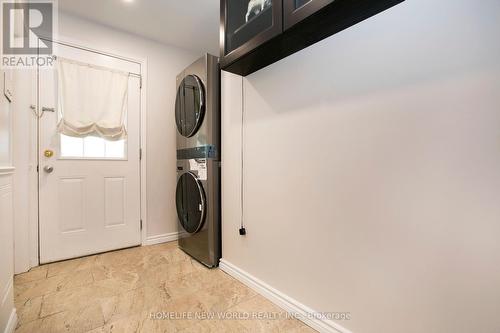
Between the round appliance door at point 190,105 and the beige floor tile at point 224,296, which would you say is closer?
the beige floor tile at point 224,296

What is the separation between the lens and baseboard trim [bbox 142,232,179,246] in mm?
2676

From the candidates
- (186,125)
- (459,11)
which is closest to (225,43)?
(186,125)

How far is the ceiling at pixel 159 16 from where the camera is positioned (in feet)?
6.84

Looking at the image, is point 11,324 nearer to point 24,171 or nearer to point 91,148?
point 24,171

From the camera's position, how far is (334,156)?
1202 millimetres

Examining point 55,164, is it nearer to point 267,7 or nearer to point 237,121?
point 237,121

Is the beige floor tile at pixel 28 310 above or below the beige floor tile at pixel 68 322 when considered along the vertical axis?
above

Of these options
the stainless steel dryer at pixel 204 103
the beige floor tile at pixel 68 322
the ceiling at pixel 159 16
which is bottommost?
the beige floor tile at pixel 68 322

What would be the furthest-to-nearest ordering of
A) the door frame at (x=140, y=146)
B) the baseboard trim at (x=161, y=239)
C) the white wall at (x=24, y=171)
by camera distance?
the baseboard trim at (x=161, y=239) < the door frame at (x=140, y=146) < the white wall at (x=24, y=171)

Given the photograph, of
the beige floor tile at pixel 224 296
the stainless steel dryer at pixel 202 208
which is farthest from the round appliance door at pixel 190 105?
the beige floor tile at pixel 224 296

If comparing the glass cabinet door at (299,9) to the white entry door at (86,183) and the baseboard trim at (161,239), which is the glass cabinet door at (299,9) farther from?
the baseboard trim at (161,239)

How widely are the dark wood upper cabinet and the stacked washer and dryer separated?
461 mm

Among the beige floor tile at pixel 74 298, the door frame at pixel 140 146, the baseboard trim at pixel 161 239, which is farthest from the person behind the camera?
the baseboard trim at pixel 161 239

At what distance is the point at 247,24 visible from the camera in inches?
56.7
